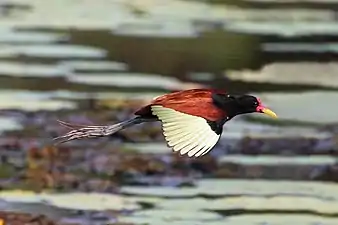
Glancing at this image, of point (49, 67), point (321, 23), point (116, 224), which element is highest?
point (321, 23)

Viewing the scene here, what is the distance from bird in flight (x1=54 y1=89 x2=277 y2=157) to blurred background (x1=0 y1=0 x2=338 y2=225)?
96.1 inches

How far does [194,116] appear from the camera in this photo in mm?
3703

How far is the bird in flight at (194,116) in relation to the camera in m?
3.57

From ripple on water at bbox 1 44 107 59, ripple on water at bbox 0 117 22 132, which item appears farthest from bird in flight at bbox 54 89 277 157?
ripple on water at bbox 1 44 107 59

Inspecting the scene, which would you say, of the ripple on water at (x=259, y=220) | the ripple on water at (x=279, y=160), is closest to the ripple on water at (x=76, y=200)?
the ripple on water at (x=259, y=220)

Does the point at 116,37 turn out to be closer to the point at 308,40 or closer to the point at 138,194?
the point at 308,40

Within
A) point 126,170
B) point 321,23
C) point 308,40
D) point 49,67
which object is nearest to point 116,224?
point 126,170

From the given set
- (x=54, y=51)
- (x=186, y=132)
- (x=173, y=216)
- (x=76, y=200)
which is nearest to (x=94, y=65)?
(x=54, y=51)

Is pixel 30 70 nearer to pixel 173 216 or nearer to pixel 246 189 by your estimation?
pixel 246 189

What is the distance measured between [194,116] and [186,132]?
106mm

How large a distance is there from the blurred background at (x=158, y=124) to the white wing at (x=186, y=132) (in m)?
2.57

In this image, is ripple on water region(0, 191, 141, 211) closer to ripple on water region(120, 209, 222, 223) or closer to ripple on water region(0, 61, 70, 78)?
ripple on water region(120, 209, 222, 223)

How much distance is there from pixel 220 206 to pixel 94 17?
23.5ft

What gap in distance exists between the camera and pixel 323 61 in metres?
11.5
